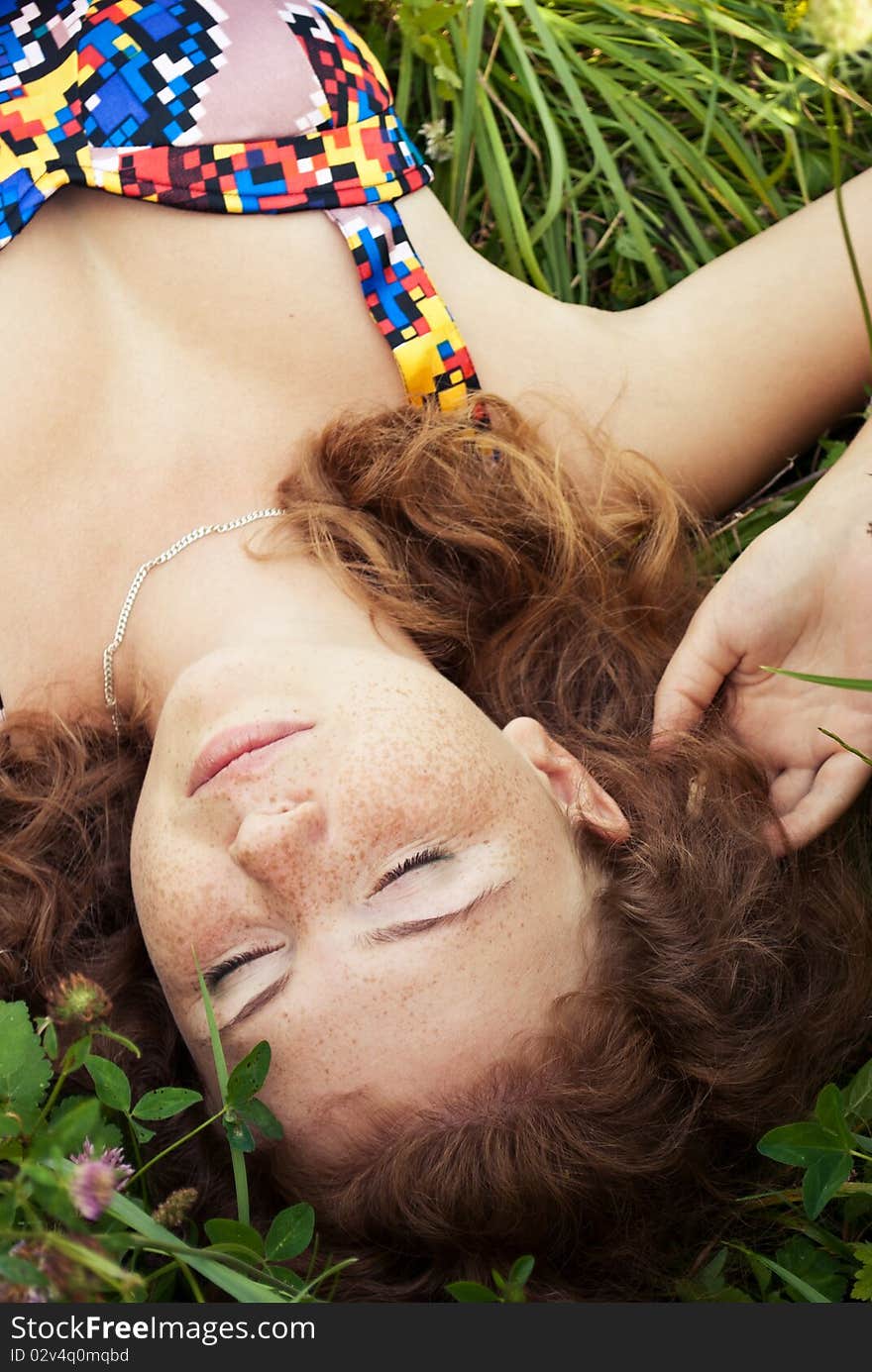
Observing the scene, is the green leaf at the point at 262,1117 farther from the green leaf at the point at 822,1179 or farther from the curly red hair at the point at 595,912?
the green leaf at the point at 822,1179

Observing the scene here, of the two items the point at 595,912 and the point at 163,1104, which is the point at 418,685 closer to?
the point at 595,912

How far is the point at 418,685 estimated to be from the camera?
1984 mm

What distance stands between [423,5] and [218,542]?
4.93 feet

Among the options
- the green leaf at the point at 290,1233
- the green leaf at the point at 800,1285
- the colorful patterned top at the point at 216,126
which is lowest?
the green leaf at the point at 800,1285

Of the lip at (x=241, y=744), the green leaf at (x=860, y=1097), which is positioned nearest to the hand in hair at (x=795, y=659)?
the green leaf at (x=860, y=1097)

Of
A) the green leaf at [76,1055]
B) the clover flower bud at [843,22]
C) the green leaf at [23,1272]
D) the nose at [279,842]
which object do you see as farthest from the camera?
the nose at [279,842]

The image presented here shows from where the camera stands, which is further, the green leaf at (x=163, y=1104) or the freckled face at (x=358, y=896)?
the freckled face at (x=358, y=896)

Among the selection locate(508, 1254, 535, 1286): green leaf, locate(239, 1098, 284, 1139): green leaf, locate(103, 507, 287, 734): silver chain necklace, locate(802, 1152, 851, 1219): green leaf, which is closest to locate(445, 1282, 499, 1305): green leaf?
locate(508, 1254, 535, 1286): green leaf

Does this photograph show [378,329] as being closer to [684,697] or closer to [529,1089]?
[684,697]

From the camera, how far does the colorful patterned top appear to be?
2.32m

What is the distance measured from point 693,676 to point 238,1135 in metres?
1.23

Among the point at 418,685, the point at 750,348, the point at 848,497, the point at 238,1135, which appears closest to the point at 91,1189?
the point at 238,1135

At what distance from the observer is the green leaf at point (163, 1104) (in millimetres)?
1695

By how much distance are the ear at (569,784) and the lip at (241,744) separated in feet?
1.42
